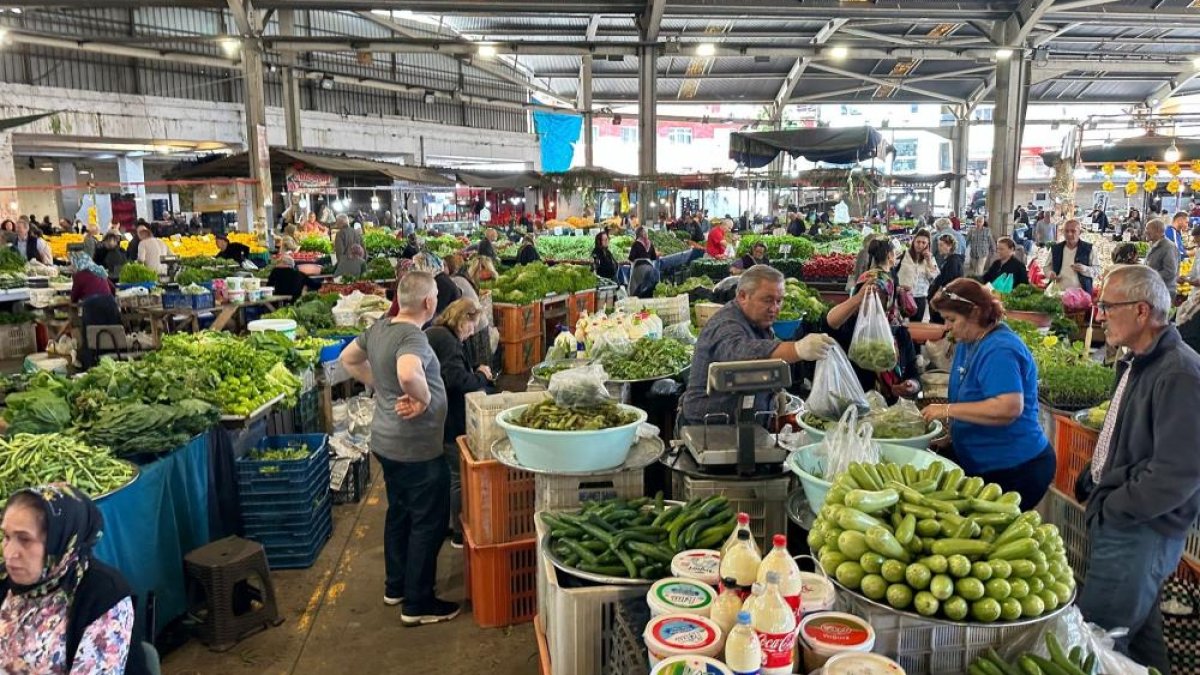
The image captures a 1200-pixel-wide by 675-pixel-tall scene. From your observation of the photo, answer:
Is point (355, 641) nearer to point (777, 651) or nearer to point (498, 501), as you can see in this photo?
point (498, 501)

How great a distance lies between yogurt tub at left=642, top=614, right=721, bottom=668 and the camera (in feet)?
6.48

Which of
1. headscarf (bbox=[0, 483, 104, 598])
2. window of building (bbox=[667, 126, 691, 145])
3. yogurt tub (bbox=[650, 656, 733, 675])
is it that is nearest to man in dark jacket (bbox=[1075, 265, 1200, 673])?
yogurt tub (bbox=[650, 656, 733, 675])

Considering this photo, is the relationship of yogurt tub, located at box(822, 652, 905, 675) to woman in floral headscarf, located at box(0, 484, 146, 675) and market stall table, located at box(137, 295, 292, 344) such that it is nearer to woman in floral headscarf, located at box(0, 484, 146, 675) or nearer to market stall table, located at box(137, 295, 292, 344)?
woman in floral headscarf, located at box(0, 484, 146, 675)

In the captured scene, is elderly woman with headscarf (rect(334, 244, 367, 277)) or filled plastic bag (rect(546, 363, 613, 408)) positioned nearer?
filled plastic bag (rect(546, 363, 613, 408))

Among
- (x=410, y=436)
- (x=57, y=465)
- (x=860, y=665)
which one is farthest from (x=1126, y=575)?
(x=57, y=465)

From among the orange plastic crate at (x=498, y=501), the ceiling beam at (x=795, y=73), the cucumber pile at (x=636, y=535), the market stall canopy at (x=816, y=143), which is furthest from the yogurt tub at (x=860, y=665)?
the ceiling beam at (x=795, y=73)

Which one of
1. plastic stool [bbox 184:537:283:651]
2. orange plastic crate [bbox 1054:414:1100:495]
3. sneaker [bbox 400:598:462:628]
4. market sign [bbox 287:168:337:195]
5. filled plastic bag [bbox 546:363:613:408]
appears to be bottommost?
sneaker [bbox 400:598:462:628]

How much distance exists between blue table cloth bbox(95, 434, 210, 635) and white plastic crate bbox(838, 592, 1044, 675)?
321cm

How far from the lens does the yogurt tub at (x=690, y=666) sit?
6.14 ft

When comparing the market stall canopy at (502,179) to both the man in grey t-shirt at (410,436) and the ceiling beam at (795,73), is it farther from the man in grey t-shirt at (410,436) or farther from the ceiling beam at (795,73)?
the man in grey t-shirt at (410,436)

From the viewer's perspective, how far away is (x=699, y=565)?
8.08ft

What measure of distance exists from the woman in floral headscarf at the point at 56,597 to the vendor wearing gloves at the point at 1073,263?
31.8 feet

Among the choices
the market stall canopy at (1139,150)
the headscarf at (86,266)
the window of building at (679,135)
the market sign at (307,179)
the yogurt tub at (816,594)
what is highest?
the window of building at (679,135)

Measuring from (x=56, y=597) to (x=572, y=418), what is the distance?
1.85 meters
